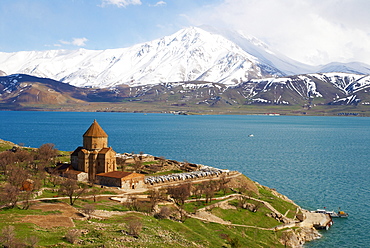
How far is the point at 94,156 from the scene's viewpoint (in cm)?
7625

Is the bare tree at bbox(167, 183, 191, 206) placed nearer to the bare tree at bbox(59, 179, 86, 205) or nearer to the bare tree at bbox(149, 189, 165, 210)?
the bare tree at bbox(149, 189, 165, 210)

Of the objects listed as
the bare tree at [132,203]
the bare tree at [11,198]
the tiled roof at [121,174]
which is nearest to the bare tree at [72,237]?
the bare tree at [11,198]

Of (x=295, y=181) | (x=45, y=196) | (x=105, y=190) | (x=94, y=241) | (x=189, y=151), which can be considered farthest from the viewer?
(x=189, y=151)

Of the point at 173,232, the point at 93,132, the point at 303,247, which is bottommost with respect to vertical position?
the point at 303,247

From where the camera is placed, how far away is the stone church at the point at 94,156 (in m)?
76.0

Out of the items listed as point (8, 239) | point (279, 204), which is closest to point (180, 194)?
point (279, 204)

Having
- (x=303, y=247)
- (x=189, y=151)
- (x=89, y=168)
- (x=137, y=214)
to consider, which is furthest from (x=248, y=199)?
(x=189, y=151)

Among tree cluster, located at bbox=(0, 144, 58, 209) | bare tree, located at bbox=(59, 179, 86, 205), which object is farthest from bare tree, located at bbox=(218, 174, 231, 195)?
tree cluster, located at bbox=(0, 144, 58, 209)

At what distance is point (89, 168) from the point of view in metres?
76.3

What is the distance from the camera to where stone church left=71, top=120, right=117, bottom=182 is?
7600 centimetres

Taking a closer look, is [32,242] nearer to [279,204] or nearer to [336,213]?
[279,204]

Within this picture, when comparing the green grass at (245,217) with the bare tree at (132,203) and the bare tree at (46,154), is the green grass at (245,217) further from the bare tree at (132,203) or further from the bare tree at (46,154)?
the bare tree at (46,154)

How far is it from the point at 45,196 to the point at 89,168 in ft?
59.3

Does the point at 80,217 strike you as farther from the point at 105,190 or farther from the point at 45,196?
the point at 105,190
